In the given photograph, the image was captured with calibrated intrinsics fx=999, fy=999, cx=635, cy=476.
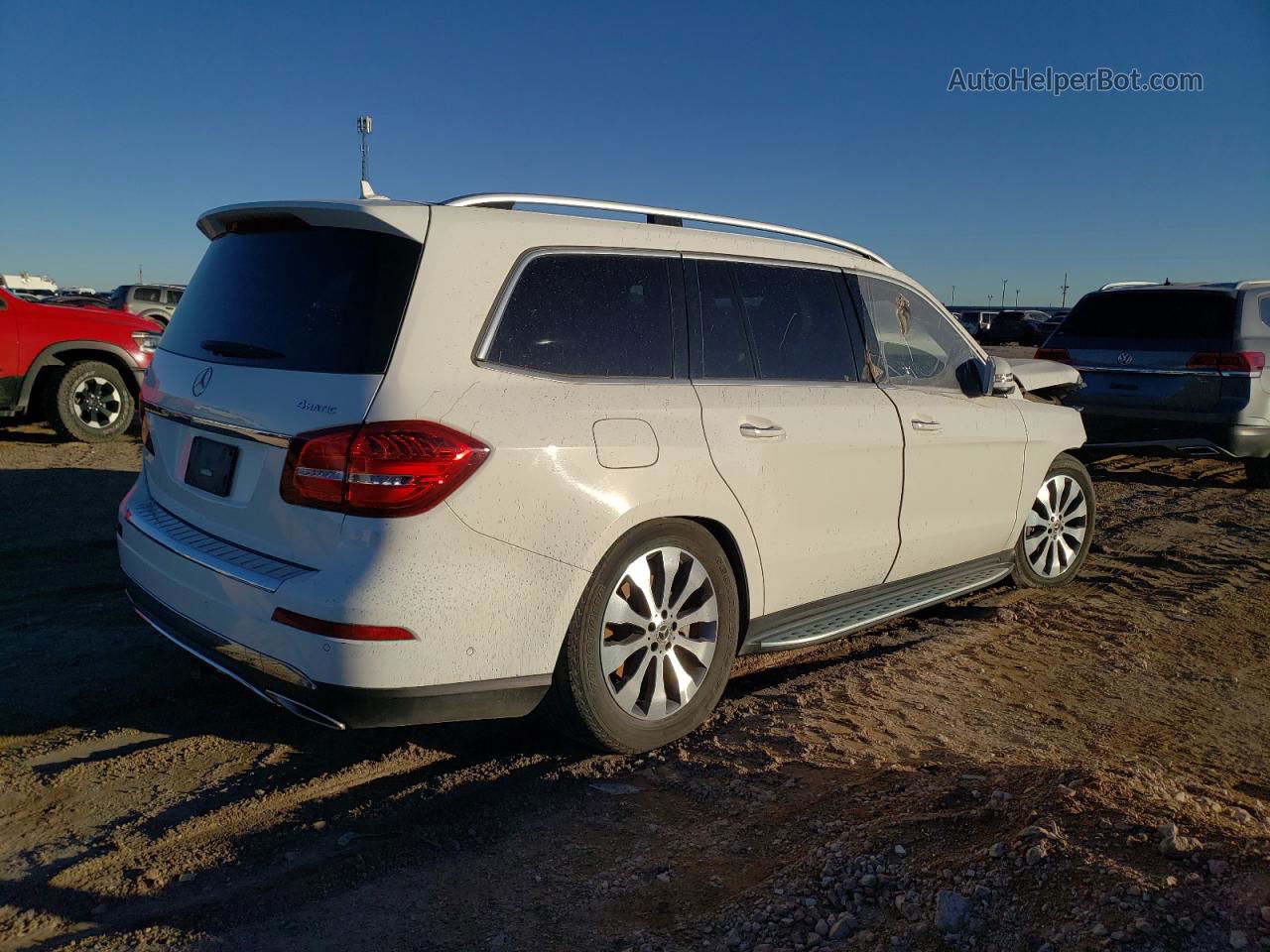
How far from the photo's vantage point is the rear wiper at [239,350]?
3148mm

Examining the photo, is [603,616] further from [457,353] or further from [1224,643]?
[1224,643]

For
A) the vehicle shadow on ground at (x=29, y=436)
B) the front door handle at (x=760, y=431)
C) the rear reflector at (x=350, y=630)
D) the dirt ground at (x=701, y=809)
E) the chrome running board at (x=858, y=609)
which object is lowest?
the dirt ground at (x=701, y=809)

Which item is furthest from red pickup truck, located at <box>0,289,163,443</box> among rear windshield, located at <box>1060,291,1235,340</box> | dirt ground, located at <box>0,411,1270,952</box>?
rear windshield, located at <box>1060,291,1235,340</box>

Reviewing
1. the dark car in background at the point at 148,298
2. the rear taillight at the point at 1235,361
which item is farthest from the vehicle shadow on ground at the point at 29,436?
the dark car in background at the point at 148,298

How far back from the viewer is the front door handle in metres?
3.64

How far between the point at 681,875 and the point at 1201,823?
4.52 feet

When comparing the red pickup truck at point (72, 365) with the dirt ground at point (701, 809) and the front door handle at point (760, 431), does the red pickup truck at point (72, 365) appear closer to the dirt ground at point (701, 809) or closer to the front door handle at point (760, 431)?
the dirt ground at point (701, 809)

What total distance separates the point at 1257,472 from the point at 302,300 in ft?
29.5

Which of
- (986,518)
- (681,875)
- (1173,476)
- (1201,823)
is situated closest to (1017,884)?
(1201,823)

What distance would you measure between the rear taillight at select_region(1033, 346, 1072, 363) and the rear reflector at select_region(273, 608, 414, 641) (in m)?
8.29

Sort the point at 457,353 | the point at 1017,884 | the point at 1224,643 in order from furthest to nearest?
the point at 1224,643 < the point at 457,353 < the point at 1017,884

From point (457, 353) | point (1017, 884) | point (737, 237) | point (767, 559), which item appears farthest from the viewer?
point (737, 237)

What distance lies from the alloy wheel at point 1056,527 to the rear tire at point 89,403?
9.08 metres

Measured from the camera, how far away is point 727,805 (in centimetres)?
313
